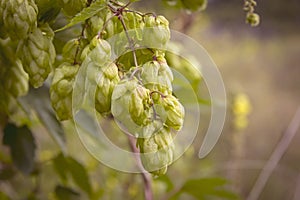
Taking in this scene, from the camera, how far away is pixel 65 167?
1095mm

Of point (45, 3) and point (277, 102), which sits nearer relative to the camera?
point (45, 3)

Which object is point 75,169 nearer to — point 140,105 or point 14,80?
point 14,80

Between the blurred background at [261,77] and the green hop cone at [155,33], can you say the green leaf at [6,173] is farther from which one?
the blurred background at [261,77]

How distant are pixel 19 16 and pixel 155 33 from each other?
0.12 meters

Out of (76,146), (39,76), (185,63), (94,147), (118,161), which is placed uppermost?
(39,76)

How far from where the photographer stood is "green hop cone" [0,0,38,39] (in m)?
0.51

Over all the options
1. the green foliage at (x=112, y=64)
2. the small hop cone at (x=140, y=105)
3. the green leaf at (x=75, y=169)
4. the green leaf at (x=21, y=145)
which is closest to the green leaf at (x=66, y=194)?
the green leaf at (x=75, y=169)

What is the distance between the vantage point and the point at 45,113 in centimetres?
88

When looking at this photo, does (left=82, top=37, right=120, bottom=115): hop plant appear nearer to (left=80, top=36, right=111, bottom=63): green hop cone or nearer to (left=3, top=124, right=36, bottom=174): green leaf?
(left=80, top=36, right=111, bottom=63): green hop cone

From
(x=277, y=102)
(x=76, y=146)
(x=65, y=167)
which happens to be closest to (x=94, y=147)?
(x=65, y=167)

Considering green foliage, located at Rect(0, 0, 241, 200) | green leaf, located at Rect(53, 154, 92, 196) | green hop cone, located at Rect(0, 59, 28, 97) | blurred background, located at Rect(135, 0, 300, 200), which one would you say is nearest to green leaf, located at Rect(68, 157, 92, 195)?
green leaf, located at Rect(53, 154, 92, 196)

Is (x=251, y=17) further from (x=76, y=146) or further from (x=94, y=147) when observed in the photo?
(x=76, y=146)

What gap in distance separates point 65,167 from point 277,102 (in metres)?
3.08

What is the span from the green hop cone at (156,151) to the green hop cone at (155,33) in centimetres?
8
